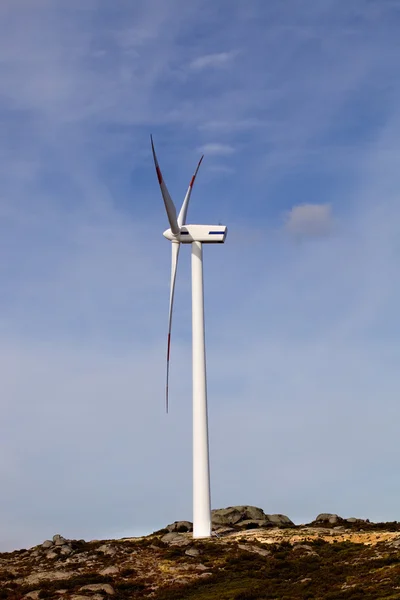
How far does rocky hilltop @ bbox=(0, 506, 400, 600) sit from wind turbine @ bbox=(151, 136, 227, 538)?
417 cm

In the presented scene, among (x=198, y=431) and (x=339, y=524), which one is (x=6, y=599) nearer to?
(x=198, y=431)

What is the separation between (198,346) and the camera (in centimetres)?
9150

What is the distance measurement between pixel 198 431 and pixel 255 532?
1856 centimetres

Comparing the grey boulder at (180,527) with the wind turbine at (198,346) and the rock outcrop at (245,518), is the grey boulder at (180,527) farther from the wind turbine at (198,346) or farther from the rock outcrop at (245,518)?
the wind turbine at (198,346)

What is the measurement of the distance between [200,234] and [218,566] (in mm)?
Answer: 35995

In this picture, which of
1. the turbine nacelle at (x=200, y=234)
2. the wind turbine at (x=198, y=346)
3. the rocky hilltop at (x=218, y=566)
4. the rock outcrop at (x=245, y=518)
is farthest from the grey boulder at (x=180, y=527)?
the turbine nacelle at (x=200, y=234)

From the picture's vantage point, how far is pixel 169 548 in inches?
3558

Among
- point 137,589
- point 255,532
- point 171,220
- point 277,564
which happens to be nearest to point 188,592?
point 137,589

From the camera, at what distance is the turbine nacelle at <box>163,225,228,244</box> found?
311ft

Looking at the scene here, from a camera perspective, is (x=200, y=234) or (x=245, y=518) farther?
(x=245, y=518)

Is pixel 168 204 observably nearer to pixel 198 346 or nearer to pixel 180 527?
pixel 198 346

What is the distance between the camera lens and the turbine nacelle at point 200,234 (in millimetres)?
94938

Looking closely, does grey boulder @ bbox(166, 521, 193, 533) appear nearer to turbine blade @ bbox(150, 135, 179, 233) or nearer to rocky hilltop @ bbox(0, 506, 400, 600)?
rocky hilltop @ bbox(0, 506, 400, 600)

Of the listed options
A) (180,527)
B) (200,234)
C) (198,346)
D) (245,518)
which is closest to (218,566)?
(198,346)
